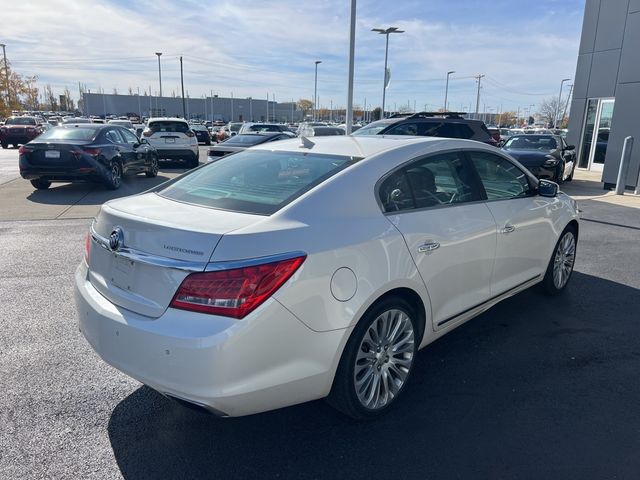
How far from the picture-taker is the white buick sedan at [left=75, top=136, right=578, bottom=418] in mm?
2305

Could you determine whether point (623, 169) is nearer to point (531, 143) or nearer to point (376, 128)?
point (531, 143)

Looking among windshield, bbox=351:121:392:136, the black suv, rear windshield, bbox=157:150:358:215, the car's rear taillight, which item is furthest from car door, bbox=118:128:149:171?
the car's rear taillight

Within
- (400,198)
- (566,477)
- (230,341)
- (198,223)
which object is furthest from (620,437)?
(198,223)

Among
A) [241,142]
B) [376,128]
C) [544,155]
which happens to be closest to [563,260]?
[376,128]

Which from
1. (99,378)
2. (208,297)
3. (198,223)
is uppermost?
(198,223)

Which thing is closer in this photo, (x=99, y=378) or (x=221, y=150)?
(x=99, y=378)

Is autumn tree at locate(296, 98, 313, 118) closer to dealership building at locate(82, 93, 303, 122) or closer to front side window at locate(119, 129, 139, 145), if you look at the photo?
dealership building at locate(82, 93, 303, 122)

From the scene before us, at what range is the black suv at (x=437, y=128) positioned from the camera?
1072 centimetres

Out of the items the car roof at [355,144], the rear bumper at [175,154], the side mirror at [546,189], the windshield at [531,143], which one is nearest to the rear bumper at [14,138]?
the rear bumper at [175,154]

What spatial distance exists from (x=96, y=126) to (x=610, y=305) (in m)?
11.5

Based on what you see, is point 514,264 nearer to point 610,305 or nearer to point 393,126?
point 610,305

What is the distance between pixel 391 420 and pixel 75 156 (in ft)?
33.5

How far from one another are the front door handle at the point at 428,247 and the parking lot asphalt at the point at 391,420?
0.95m

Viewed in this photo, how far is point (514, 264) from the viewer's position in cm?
411
